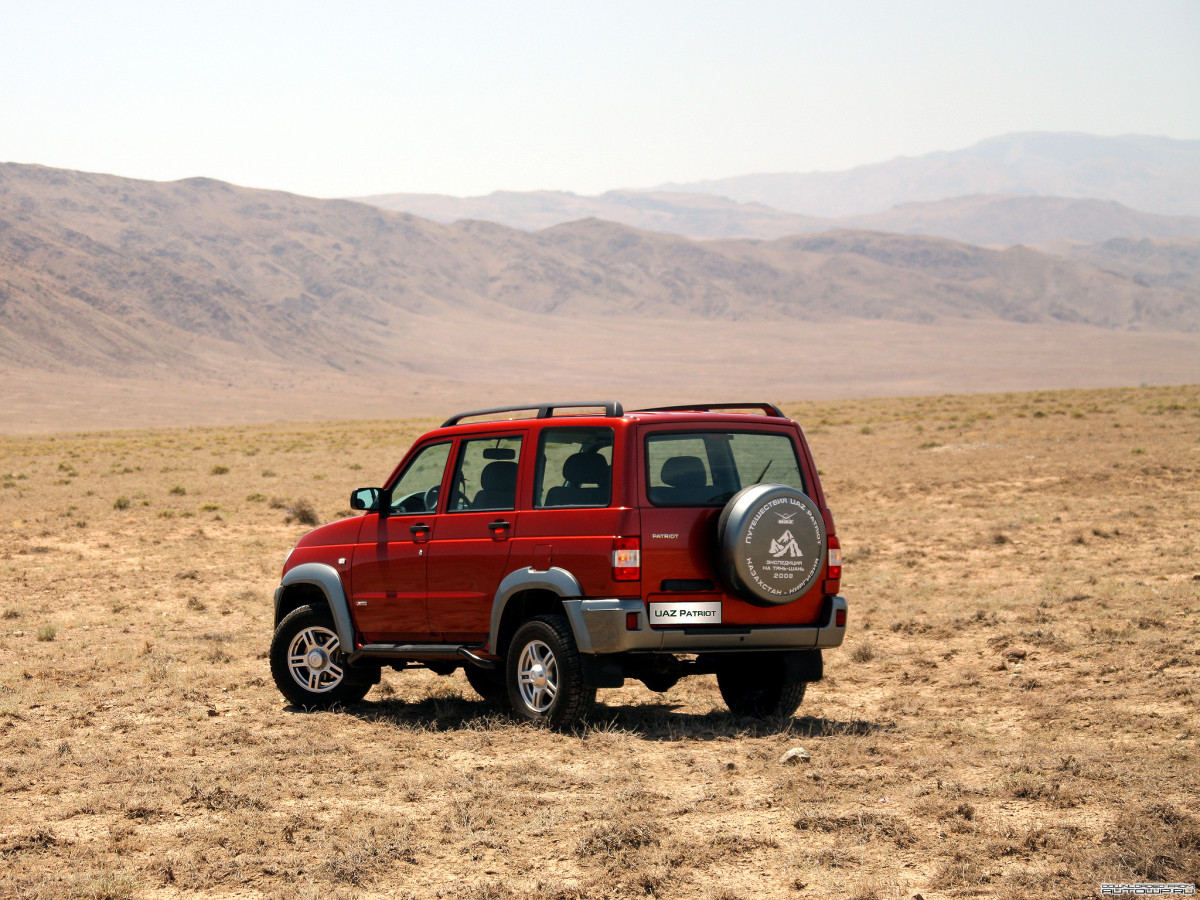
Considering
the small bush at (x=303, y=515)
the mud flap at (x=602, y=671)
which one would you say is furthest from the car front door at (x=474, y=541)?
the small bush at (x=303, y=515)

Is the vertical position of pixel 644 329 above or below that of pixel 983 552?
above

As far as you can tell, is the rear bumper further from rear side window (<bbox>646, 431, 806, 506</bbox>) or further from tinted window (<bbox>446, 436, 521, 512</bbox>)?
tinted window (<bbox>446, 436, 521, 512</bbox>)

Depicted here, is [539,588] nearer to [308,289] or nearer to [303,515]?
[303,515]

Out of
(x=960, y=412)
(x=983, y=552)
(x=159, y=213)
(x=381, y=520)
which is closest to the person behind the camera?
(x=381, y=520)

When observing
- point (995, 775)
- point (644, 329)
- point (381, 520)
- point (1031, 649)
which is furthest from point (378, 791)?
point (644, 329)

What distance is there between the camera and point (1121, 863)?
15.8 ft

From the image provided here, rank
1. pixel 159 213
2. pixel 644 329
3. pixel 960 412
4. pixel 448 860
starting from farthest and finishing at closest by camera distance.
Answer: pixel 159 213 → pixel 644 329 → pixel 960 412 → pixel 448 860

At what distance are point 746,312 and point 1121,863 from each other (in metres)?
179

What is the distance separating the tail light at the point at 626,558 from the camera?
7055mm

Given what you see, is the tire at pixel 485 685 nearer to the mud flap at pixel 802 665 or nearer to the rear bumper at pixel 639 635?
the rear bumper at pixel 639 635

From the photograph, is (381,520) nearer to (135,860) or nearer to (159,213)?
(135,860)

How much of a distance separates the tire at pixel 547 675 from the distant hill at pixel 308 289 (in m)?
109

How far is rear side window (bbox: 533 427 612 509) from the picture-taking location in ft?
24.0

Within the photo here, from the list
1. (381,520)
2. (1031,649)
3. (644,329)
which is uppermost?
(644,329)
